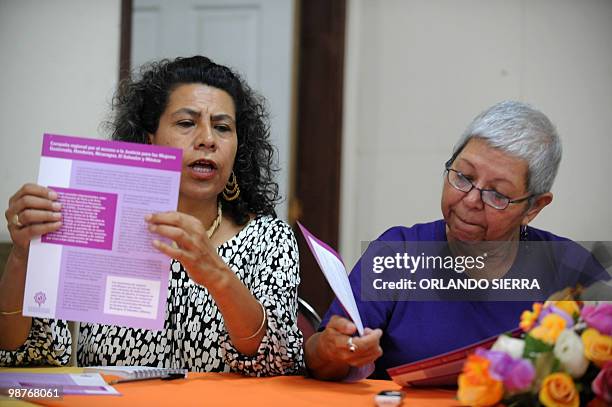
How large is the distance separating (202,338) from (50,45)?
7.34 ft

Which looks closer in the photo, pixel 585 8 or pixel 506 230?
pixel 506 230

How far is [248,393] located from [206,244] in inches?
12.0

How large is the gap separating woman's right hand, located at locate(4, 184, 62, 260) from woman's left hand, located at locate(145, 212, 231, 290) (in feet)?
0.60

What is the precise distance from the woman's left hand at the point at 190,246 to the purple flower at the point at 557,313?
0.67 meters

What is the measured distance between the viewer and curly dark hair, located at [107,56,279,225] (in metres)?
2.16

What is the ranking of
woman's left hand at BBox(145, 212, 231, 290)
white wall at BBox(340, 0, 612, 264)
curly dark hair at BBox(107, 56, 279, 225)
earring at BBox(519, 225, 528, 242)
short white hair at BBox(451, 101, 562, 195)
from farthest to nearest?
white wall at BBox(340, 0, 612, 264) < curly dark hair at BBox(107, 56, 279, 225) < earring at BBox(519, 225, 528, 242) < short white hair at BBox(451, 101, 562, 195) < woman's left hand at BBox(145, 212, 231, 290)

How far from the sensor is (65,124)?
3.75 meters

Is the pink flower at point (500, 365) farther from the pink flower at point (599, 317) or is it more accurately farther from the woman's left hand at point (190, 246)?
the woman's left hand at point (190, 246)

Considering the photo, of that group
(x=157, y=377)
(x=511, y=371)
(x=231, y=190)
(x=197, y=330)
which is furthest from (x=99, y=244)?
(x=511, y=371)

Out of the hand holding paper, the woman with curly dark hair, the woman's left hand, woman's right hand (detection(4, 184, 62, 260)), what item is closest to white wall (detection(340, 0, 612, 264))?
the woman with curly dark hair

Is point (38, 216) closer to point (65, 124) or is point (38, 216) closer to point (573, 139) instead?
point (65, 124)

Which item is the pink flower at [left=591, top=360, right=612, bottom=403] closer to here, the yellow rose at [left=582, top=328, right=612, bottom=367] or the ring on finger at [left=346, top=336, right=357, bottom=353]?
the yellow rose at [left=582, top=328, right=612, bottom=367]

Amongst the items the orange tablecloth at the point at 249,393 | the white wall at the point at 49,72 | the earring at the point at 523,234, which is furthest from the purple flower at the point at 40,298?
the white wall at the point at 49,72

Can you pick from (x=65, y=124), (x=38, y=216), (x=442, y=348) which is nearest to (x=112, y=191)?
(x=38, y=216)
